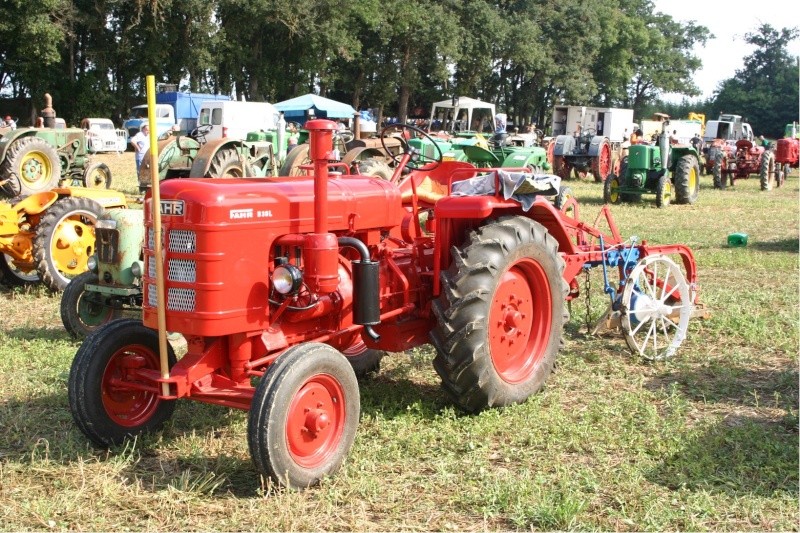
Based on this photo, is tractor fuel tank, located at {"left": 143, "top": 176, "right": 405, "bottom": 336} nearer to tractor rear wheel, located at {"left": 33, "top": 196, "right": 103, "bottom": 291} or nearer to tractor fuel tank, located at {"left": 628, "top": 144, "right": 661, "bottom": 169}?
tractor rear wheel, located at {"left": 33, "top": 196, "right": 103, "bottom": 291}

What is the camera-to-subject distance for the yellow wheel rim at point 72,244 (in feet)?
24.1

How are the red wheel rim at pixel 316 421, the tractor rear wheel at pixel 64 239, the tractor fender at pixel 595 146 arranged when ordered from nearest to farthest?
the red wheel rim at pixel 316 421
the tractor rear wheel at pixel 64 239
the tractor fender at pixel 595 146

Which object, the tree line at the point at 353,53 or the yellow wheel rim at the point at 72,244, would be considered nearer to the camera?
the yellow wheel rim at the point at 72,244

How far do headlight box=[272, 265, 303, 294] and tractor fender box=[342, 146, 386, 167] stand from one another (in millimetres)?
9515

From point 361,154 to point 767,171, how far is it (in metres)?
11.6

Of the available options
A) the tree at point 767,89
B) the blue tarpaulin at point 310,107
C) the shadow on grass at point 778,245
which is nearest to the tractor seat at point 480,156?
the shadow on grass at point 778,245

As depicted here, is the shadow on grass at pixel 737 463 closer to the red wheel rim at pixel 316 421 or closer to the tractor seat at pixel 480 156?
the red wheel rim at pixel 316 421

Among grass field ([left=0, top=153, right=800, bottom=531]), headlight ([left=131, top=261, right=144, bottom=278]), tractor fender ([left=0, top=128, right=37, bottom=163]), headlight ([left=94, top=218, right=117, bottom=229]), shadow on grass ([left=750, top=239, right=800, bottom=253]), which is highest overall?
tractor fender ([left=0, top=128, right=37, bottom=163])

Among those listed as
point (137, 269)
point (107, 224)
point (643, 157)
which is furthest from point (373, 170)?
point (643, 157)

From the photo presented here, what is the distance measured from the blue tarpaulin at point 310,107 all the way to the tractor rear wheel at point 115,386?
2883 cm

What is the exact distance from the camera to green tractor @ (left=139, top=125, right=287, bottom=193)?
44.3 ft

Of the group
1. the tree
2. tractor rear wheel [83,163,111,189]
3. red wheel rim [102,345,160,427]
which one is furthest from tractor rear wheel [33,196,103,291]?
the tree

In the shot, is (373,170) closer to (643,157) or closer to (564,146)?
(643,157)

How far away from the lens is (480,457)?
3920 millimetres
